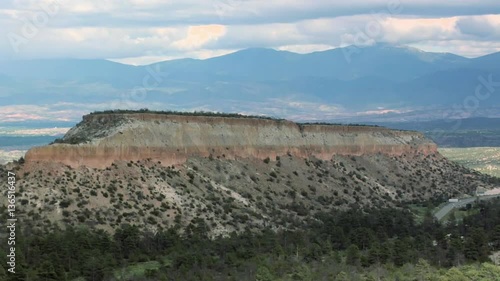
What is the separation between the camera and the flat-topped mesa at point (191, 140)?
3029 inches

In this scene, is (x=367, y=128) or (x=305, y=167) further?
(x=367, y=128)

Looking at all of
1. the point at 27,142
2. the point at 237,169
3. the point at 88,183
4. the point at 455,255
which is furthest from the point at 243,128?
the point at 27,142

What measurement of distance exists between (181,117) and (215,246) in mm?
26714

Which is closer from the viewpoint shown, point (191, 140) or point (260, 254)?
point (260, 254)

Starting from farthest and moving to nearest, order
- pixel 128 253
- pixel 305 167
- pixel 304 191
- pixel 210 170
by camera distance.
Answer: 1. pixel 305 167
2. pixel 304 191
3. pixel 210 170
4. pixel 128 253

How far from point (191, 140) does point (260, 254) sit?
85.7 feet

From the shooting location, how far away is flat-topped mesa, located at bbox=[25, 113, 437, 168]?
76938 millimetres

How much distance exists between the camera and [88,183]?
7312cm

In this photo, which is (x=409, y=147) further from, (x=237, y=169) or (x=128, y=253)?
(x=128, y=253)

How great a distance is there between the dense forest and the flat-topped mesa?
379 inches

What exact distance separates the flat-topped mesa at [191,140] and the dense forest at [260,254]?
31.6 ft

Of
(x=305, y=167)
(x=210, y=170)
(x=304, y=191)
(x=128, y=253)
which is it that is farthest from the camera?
(x=305, y=167)

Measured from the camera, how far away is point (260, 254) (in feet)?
217

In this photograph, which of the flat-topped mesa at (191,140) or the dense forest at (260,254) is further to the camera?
the flat-topped mesa at (191,140)
